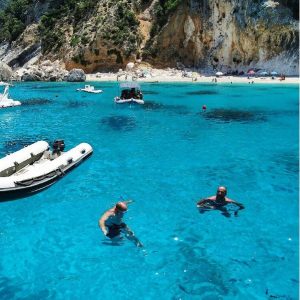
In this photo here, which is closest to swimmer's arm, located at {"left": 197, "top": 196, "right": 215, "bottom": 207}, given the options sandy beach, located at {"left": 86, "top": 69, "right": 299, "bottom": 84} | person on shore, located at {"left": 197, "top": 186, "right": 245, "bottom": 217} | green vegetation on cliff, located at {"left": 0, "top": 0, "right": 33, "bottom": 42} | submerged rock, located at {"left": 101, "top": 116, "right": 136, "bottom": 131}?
person on shore, located at {"left": 197, "top": 186, "right": 245, "bottom": 217}

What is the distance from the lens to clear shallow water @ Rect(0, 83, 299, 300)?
10.2m

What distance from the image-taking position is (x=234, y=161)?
2055 cm

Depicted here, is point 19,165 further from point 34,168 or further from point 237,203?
point 237,203

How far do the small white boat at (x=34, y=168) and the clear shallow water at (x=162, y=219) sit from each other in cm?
43

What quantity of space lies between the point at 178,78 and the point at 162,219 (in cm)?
5458

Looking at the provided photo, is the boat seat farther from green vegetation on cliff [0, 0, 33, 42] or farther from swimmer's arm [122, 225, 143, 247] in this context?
green vegetation on cliff [0, 0, 33, 42]

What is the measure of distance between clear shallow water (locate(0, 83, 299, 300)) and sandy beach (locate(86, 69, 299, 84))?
33.3m

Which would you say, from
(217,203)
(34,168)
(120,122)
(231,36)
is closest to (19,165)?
(34,168)

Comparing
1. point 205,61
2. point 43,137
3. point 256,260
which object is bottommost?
point 256,260

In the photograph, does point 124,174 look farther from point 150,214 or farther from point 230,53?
point 230,53

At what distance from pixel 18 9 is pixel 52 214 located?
8682 centimetres

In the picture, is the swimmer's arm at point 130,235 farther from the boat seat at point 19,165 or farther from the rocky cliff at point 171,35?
the rocky cliff at point 171,35

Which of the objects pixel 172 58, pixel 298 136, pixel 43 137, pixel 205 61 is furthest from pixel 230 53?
pixel 43 137

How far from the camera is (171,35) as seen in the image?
240 ft
